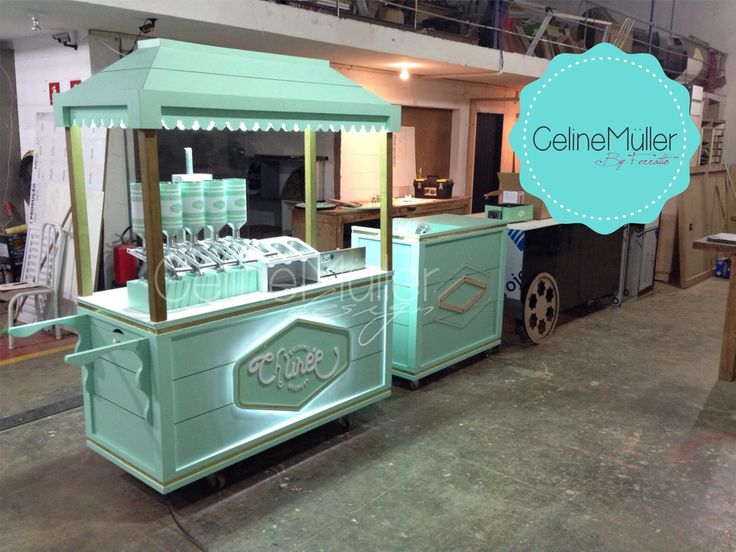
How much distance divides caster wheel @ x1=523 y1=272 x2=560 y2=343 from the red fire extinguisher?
320 cm

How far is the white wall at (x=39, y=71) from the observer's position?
5.10m

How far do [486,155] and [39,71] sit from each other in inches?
246

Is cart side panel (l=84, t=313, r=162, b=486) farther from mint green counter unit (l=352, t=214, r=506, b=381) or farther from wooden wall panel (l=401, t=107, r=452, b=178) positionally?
wooden wall panel (l=401, t=107, r=452, b=178)

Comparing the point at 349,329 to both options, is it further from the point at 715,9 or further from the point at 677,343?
the point at 715,9

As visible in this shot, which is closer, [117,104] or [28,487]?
[117,104]

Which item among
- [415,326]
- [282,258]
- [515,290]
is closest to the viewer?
[282,258]

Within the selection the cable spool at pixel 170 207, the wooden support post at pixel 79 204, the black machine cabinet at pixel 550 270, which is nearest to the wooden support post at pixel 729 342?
the black machine cabinet at pixel 550 270

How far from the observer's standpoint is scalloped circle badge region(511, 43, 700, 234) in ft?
9.73

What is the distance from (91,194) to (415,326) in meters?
2.98

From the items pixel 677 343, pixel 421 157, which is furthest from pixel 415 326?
pixel 421 157

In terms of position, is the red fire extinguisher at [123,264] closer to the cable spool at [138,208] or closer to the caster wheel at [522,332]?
the cable spool at [138,208]

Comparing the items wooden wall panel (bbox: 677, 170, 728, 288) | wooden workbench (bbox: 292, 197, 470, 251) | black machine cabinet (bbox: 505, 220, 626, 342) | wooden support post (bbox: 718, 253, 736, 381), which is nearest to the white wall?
wooden workbench (bbox: 292, 197, 470, 251)

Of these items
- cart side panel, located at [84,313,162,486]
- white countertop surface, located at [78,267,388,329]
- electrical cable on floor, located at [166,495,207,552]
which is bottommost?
electrical cable on floor, located at [166,495,207,552]

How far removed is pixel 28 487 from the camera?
3066 millimetres
